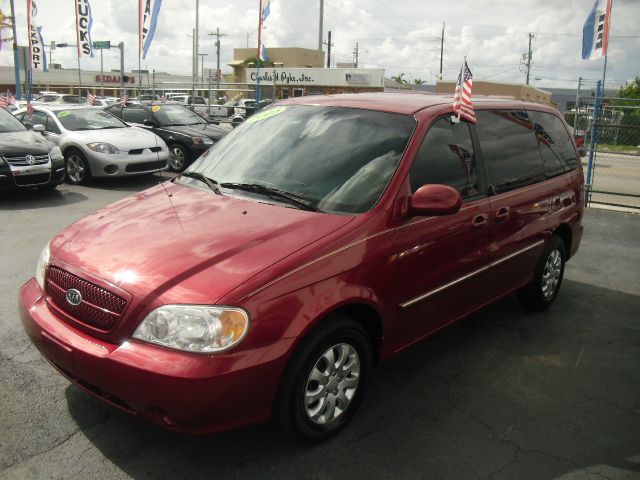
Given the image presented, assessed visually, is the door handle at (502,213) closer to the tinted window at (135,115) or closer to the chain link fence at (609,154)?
the chain link fence at (609,154)

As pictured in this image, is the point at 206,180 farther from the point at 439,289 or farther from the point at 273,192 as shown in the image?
the point at 439,289

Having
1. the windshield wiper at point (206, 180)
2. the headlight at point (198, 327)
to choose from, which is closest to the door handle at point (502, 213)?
the windshield wiper at point (206, 180)

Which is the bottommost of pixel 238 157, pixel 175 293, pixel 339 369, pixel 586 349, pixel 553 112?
pixel 586 349

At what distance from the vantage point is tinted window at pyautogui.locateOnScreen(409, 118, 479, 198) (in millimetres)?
3584

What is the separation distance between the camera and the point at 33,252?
21.1ft

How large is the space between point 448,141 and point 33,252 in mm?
4731

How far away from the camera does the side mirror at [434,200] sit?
3277 millimetres

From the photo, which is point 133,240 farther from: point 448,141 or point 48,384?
point 448,141

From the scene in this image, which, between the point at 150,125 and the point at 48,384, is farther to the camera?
the point at 150,125

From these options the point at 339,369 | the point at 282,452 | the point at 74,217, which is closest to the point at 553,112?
the point at 339,369

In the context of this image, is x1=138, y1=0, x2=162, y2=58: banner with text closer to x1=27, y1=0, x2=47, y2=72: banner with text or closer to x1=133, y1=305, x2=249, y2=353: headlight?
x1=27, y1=0, x2=47, y2=72: banner with text

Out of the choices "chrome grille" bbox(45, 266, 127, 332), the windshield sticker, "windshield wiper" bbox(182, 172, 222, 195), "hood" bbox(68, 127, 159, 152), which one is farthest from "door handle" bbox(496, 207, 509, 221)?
"hood" bbox(68, 127, 159, 152)

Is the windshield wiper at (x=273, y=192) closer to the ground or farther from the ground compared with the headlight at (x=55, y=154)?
farther from the ground

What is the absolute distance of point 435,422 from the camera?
11.1 feet
